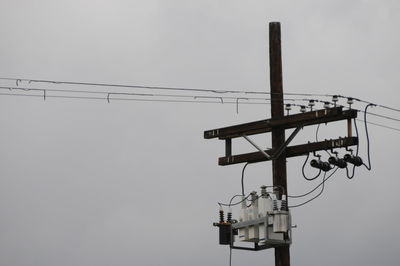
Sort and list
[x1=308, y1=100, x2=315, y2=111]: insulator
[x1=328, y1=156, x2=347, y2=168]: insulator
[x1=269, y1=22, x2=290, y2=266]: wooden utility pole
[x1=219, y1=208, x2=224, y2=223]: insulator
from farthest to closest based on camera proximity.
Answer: [x1=219, y1=208, x2=224, y2=223]: insulator, [x1=308, y1=100, x2=315, y2=111]: insulator, [x1=328, y1=156, x2=347, y2=168]: insulator, [x1=269, y1=22, x2=290, y2=266]: wooden utility pole

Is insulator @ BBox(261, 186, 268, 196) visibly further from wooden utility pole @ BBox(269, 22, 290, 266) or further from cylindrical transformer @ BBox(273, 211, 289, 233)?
cylindrical transformer @ BBox(273, 211, 289, 233)

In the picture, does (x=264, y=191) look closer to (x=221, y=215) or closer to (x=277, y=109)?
(x=221, y=215)

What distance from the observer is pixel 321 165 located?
32.0 metres

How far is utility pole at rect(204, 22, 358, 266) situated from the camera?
104ft

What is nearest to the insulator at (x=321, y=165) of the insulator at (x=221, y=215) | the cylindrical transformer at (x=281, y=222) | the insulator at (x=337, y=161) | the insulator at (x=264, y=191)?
the insulator at (x=337, y=161)

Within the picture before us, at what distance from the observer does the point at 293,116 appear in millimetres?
32188

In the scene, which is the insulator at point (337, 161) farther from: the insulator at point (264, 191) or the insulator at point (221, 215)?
the insulator at point (221, 215)

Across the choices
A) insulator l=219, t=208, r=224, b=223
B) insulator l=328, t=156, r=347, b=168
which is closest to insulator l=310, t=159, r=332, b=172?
insulator l=328, t=156, r=347, b=168

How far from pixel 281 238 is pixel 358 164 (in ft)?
7.66

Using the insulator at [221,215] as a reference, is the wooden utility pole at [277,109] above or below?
above

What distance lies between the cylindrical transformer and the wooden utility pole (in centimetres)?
67

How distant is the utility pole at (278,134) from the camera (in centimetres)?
3159

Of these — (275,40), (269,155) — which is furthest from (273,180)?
(275,40)

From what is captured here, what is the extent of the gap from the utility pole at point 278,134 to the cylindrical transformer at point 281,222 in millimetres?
329
